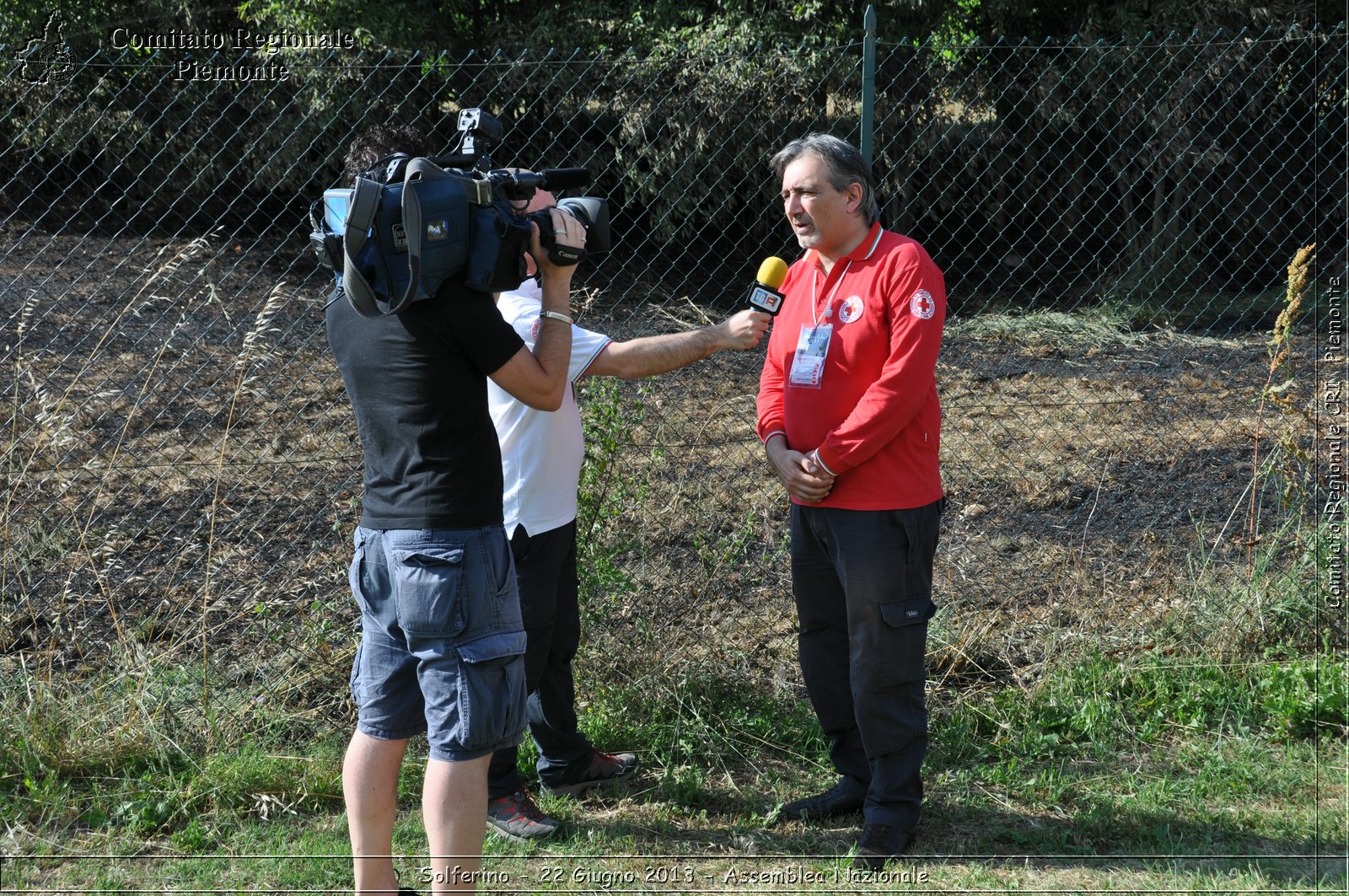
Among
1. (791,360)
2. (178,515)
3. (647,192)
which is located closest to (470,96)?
(647,192)

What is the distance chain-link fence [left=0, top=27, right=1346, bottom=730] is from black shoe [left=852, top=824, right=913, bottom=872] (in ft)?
3.21

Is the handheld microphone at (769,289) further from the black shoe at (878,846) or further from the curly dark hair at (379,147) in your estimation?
the black shoe at (878,846)

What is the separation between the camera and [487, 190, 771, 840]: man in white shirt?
118 inches

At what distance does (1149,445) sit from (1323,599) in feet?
7.04

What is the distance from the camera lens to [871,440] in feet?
9.62

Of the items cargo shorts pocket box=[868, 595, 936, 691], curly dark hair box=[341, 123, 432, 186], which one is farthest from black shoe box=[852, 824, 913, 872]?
curly dark hair box=[341, 123, 432, 186]

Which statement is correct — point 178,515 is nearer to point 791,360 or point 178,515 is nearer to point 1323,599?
point 791,360

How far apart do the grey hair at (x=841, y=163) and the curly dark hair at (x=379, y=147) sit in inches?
39.3

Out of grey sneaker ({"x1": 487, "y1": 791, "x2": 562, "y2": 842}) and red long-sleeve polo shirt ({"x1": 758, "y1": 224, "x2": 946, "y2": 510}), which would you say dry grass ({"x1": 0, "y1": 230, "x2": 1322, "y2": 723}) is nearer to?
grey sneaker ({"x1": 487, "y1": 791, "x2": 562, "y2": 842})

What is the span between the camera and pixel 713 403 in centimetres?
696

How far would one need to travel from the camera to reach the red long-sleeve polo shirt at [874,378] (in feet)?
9.56

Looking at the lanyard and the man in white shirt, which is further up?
the lanyard

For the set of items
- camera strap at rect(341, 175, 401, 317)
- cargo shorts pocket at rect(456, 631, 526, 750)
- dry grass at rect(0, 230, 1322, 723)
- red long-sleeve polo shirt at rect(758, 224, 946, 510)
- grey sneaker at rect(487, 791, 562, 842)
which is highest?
camera strap at rect(341, 175, 401, 317)

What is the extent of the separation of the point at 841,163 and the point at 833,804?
74.0 inches
